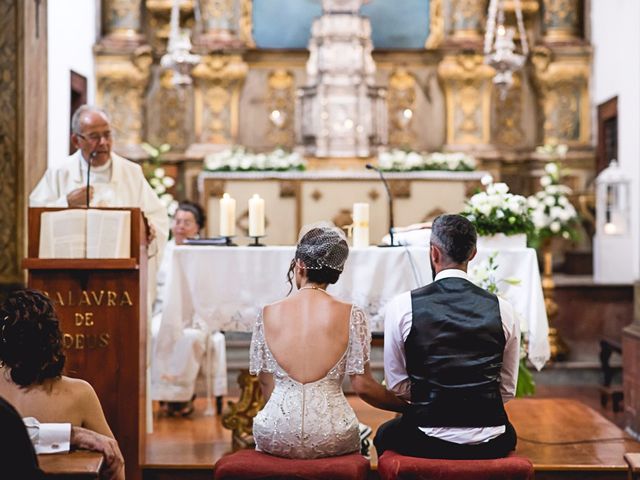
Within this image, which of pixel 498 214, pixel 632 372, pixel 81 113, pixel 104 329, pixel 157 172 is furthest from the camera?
pixel 157 172

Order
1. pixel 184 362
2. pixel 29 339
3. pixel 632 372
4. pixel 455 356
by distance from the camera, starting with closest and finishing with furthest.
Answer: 1. pixel 29 339
2. pixel 455 356
3. pixel 184 362
4. pixel 632 372

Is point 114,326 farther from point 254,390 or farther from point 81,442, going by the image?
point 81,442

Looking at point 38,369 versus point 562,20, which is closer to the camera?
point 38,369

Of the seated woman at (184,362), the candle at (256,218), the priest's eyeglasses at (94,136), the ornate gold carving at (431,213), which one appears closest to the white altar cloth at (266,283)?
the candle at (256,218)

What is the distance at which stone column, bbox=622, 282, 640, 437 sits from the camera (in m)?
6.30

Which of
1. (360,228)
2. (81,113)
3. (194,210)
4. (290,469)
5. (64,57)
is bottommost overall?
(290,469)

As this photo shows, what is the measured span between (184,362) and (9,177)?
1511mm

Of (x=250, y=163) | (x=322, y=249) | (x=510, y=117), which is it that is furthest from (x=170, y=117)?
(x=322, y=249)

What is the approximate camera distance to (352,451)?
145 inches

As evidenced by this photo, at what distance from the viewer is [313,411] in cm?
361

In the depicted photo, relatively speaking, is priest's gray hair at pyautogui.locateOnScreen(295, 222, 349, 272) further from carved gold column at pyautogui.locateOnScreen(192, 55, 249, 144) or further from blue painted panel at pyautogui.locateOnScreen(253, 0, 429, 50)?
blue painted panel at pyautogui.locateOnScreen(253, 0, 429, 50)

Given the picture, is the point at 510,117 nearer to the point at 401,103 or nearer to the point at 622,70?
the point at 401,103

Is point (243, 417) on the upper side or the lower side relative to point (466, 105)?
lower

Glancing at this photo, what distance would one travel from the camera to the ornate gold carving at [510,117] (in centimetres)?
1118
